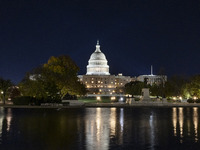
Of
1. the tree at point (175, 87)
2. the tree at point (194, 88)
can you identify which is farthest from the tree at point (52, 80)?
the tree at point (175, 87)

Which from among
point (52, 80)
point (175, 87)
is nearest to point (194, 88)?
point (175, 87)

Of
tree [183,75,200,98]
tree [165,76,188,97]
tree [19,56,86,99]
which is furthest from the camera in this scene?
tree [165,76,188,97]

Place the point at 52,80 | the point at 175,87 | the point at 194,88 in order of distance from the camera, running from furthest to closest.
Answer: the point at 175,87 → the point at 194,88 → the point at 52,80

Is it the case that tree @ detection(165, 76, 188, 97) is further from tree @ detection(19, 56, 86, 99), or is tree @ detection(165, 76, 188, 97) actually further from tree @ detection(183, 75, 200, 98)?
tree @ detection(19, 56, 86, 99)

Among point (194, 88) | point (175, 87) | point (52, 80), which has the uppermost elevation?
point (175, 87)

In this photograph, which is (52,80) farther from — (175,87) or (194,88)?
(175,87)

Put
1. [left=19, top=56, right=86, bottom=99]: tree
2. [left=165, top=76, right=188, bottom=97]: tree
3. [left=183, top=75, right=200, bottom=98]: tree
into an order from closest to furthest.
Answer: [left=19, top=56, right=86, bottom=99]: tree
[left=183, top=75, right=200, bottom=98]: tree
[left=165, top=76, right=188, bottom=97]: tree

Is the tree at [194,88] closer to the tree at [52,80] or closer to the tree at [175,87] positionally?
the tree at [175,87]

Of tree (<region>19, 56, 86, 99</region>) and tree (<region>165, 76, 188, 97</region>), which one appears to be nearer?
tree (<region>19, 56, 86, 99</region>)

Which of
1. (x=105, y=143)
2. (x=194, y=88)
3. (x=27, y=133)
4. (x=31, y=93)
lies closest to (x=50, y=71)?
(x=31, y=93)

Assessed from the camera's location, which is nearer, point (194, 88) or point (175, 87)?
point (194, 88)

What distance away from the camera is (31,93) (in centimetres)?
5744

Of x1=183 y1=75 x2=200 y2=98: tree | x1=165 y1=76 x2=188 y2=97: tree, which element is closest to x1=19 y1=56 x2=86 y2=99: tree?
x1=183 y1=75 x2=200 y2=98: tree

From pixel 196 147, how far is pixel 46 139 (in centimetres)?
800
